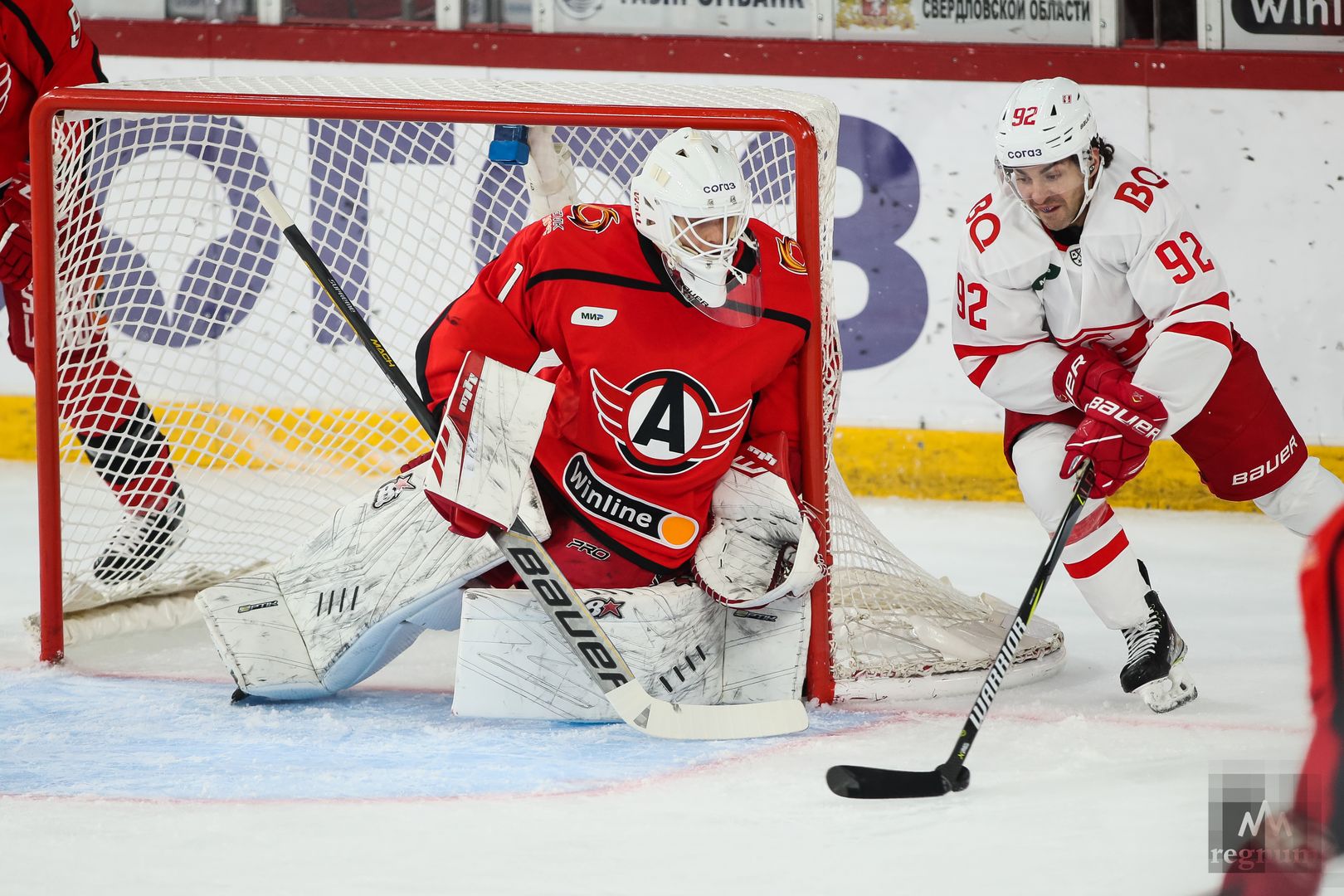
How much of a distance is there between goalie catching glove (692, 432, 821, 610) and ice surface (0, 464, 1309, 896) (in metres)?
0.24

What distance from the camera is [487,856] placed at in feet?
5.98

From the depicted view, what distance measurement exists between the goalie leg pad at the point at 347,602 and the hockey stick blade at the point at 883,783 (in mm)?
682

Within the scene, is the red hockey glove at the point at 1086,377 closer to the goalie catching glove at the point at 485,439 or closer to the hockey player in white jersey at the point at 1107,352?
the hockey player in white jersey at the point at 1107,352

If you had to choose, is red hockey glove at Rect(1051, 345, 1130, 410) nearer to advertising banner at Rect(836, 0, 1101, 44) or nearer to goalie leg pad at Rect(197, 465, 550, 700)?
goalie leg pad at Rect(197, 465, 550, 700)

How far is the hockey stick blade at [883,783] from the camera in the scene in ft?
6.52

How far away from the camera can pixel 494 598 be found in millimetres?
2318

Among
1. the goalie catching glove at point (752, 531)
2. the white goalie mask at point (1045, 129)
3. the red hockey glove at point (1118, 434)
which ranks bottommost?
the goalie catching glove at point (752, 531)

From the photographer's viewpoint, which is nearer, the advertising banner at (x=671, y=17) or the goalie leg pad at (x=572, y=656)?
the goalie leg pad at (x=572, y=656)

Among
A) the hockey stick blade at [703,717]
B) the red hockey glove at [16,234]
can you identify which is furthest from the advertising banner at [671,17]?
the hockey stick blade at [703,717]

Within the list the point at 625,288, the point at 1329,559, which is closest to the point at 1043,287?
the point at 625,288

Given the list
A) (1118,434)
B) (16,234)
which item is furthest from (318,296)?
(1118,434)

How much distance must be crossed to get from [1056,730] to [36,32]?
7.59ft

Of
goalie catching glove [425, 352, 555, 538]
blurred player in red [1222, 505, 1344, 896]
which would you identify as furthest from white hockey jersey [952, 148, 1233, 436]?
blurred player in red [1222, 505, 1344, 896]

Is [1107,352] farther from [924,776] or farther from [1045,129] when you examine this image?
[924,776]
